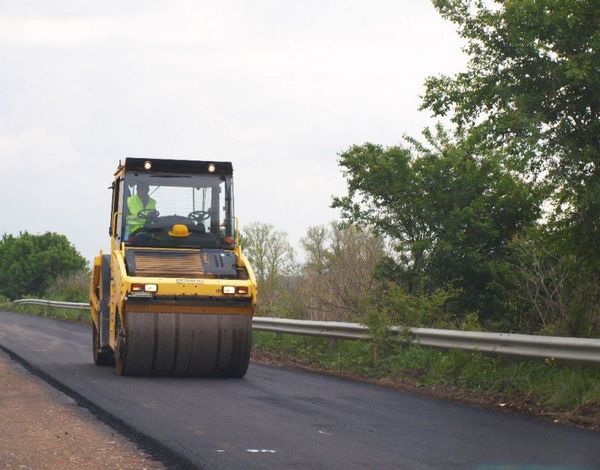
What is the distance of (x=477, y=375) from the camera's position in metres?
13.0

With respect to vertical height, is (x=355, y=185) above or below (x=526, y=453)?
above

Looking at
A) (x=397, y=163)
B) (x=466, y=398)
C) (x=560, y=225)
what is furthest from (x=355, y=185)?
(x=466, y=398)

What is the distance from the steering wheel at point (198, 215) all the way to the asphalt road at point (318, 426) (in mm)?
2432

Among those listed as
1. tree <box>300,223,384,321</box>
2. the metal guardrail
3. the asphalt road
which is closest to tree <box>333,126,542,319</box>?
tree <box>300,223,384,321</box>

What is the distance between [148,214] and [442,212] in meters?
19.3

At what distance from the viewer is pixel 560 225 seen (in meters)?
17.0

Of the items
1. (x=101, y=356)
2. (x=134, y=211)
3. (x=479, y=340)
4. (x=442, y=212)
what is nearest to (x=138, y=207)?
(x=134, y=211)

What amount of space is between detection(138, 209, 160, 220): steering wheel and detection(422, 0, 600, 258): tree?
4.95 meters

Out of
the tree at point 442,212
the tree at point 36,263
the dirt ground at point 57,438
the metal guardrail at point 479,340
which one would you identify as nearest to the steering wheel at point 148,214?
the dirt ground at point 57,438

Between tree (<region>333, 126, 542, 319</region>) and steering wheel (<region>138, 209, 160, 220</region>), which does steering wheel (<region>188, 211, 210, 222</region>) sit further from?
tree (<region>333, 126, 542, 319</region>)

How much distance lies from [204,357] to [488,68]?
6387mm

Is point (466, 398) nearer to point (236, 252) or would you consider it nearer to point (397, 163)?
point (236, 252)

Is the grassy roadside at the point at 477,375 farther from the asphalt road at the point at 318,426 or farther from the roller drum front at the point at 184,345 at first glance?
the roller drum front at the point at 184,345

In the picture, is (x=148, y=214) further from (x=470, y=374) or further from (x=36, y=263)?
(x=36, y=263)
